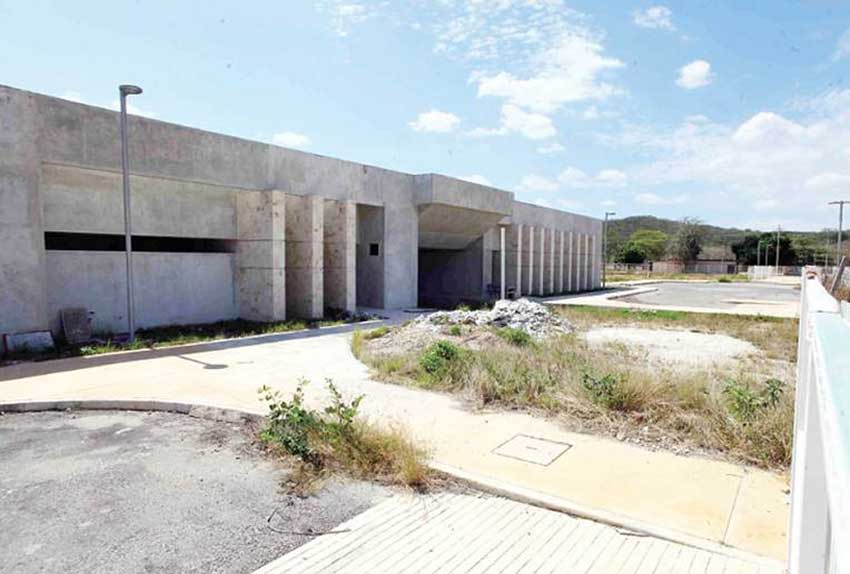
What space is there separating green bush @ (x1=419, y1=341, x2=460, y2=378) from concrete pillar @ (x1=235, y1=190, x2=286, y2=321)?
718cm

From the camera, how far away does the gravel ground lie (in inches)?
426

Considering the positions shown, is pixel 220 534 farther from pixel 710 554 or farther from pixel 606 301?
pixel 606 301

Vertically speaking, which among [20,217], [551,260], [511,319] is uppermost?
[20,217]

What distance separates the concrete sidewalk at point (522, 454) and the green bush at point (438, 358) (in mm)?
762

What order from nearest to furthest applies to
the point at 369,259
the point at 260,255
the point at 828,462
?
the point at 828,462, the point at 260,255, the point at 369,259

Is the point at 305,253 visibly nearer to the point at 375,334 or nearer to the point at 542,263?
the point at 375,334

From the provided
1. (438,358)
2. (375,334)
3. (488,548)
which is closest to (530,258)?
(375,334)

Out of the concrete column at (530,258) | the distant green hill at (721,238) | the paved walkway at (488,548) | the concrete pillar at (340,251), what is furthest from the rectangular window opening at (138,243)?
the distant green hill at (721,238)

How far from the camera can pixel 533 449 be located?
5555 millimetres

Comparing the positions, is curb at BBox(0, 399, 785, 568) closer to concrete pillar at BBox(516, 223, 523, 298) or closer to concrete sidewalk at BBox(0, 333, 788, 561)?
concrete sidewalk at BBox(0, 333, 788, 561)

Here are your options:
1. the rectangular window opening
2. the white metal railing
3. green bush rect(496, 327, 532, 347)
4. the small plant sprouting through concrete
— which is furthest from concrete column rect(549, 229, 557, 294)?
the white metal railing

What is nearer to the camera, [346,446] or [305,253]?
[346,446]

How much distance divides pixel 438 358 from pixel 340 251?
9.56 m

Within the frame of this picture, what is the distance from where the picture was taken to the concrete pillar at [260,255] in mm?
15023
